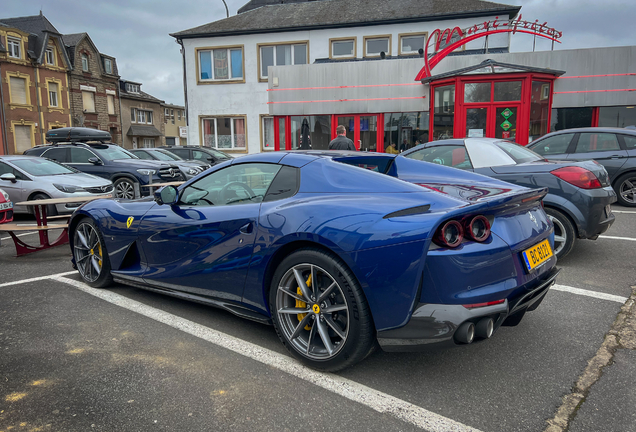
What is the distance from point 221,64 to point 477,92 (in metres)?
13.4

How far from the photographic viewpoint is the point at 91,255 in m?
4.54

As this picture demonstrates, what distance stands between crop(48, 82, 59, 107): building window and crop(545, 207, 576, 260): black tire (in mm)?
39838

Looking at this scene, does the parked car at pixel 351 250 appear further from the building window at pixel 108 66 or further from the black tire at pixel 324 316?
the building window at pixel 108 66

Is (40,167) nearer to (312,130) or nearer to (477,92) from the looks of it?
(312,130)

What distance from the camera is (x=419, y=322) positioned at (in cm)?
238

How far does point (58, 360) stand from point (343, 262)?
201cm

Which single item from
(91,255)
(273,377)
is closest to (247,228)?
(273,377)

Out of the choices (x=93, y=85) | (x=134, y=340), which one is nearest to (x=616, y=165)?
(x=134, y=340)

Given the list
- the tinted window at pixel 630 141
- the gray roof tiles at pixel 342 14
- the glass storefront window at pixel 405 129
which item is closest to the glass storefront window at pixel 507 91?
the glass storefront window at pixel 405 129

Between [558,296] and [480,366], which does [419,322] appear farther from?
[558,296]

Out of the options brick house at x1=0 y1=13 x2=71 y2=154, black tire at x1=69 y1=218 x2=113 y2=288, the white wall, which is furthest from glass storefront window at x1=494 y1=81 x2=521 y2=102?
brick house at x1=0 y1=13 x2=71 y2=154

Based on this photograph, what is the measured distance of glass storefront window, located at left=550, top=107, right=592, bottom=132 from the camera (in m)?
14.9

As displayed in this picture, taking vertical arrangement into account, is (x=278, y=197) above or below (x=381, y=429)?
above

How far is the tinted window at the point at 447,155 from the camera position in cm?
620
